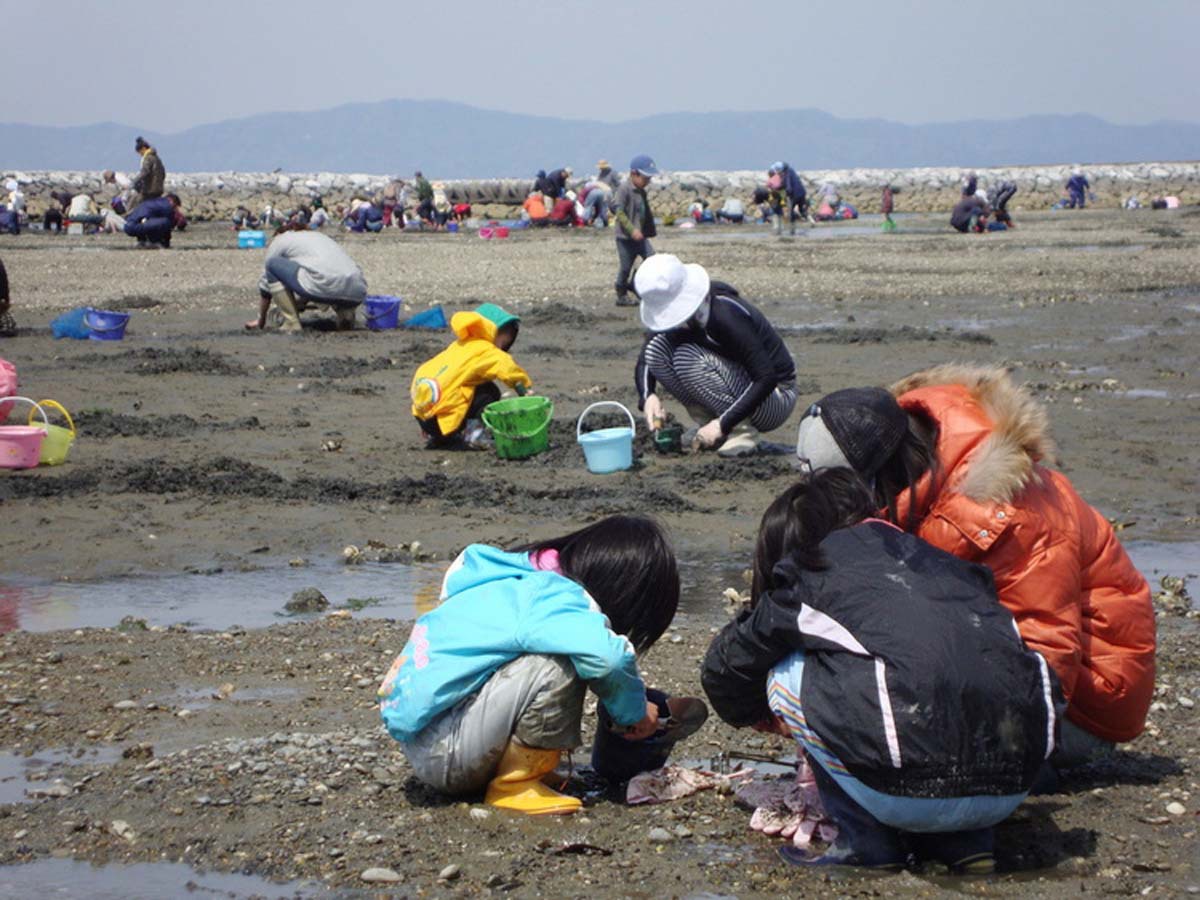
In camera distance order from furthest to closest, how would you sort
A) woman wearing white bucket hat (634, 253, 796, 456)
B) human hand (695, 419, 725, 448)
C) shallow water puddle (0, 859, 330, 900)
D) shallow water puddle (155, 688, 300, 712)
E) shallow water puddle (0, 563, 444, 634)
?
human hand (695, 419, 725, 448) < woman wearing white bucket hat (634, 253, 796, 456) < shallow water puddle (0, 563, 444, 634) < shallow water puddle (155, 688, 300, 712) < shallow water puddle (0, 859, 330, 900)

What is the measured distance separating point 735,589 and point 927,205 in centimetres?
5408

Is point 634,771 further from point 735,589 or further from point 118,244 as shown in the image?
point 118,244

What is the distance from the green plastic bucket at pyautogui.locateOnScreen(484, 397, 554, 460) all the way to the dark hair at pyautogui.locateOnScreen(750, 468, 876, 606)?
531 cm

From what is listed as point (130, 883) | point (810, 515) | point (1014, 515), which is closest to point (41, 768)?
point (130, 883)

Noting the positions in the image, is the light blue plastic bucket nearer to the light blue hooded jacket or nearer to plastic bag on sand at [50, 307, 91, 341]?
the light blue hooded jacket

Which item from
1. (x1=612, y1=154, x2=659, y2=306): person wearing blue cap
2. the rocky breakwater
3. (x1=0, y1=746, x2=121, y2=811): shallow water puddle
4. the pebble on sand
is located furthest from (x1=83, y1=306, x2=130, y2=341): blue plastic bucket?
the rocky breakwater

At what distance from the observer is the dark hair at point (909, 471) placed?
12.7 ft

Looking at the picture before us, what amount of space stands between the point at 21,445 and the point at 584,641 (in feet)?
20.0

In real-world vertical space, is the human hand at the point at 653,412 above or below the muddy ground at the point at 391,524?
above

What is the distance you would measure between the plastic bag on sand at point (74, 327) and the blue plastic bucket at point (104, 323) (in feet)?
0.12

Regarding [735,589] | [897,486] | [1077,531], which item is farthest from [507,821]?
[735,589]

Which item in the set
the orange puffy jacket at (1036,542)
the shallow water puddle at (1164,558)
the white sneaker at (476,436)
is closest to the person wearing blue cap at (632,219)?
the white sneaker at (476,436)

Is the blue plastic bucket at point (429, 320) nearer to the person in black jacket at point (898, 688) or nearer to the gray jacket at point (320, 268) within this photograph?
the gray jacket at point (320, 268)

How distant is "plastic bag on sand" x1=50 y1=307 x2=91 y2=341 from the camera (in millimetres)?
14781
